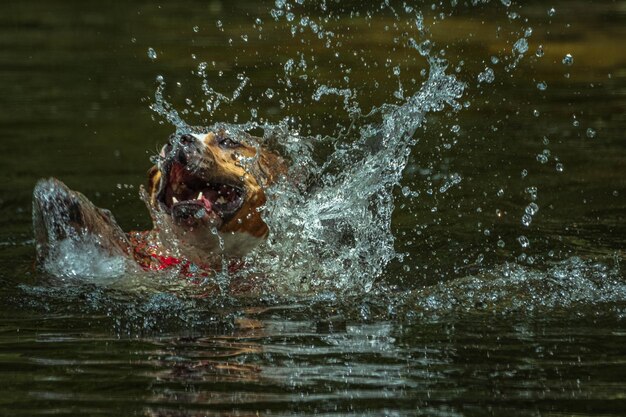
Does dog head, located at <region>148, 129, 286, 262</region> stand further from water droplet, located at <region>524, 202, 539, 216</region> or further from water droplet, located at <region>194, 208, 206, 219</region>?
water droplet, located at <region>524, 202, 539, 216</region>

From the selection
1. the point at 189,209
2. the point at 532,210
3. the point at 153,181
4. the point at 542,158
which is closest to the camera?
the point at 189,209

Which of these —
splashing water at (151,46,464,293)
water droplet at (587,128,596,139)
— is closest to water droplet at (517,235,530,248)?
splashing water at (151,46,464,293)

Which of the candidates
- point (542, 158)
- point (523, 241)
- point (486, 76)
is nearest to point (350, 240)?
point (523, 241)

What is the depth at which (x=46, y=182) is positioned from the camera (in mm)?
7195

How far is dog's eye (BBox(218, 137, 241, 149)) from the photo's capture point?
740 cm

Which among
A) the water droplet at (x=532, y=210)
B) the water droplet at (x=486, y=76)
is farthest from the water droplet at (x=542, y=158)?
the water droplet at (x=486, y=76)

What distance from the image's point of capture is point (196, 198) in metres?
7.10

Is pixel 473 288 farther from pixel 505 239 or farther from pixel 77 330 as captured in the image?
pixel 77 330

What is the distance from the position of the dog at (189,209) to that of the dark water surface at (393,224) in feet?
1.07

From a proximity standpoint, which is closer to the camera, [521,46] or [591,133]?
[591,133]

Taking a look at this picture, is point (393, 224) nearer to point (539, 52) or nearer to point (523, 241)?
point (523, 241)

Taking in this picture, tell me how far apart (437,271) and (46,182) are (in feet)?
8.07

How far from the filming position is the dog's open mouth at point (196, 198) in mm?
6902

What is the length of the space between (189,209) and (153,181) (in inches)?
23.0
